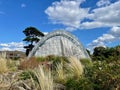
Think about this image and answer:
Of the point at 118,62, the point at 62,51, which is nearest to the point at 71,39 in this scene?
the point at 62,51

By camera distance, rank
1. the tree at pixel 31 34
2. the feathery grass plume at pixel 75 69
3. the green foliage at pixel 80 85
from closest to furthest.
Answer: the green foliage at pixel 80 85 < the feathery grass plume at pixel 75 69 < the tree at pixel 31 34

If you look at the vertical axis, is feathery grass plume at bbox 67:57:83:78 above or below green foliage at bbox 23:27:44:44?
below

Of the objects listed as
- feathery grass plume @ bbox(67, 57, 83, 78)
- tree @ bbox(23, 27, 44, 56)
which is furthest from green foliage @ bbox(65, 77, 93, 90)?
tree @ bbox(23, 27, 44, 56)

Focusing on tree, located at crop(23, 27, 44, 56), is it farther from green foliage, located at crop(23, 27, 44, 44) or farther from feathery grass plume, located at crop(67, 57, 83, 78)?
feathery grass plume, located at crop(67, 57, 83, 78)

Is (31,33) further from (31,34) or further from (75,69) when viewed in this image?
(75,69)

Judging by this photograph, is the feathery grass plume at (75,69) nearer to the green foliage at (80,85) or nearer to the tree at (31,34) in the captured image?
the green foliage at (80,85)

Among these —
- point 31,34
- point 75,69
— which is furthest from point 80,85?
point 31,34

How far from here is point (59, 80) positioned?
940 centimetres

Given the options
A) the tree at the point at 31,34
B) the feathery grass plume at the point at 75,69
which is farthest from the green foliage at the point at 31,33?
the feathery grass plume at the point at 75,69

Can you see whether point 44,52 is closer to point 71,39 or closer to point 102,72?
point 71,39

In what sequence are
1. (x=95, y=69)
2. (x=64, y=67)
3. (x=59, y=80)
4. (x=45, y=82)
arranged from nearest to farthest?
1. (x=45, y=82)
2. (x=95, y=69)
3. (x=59, y=80)
4. (x=64, y=67)

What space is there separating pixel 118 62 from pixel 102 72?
0.82 m

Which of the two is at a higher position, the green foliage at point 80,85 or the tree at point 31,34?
the tree at point 31,34

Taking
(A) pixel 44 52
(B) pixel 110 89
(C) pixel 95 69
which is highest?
(A) pixel 44 52
